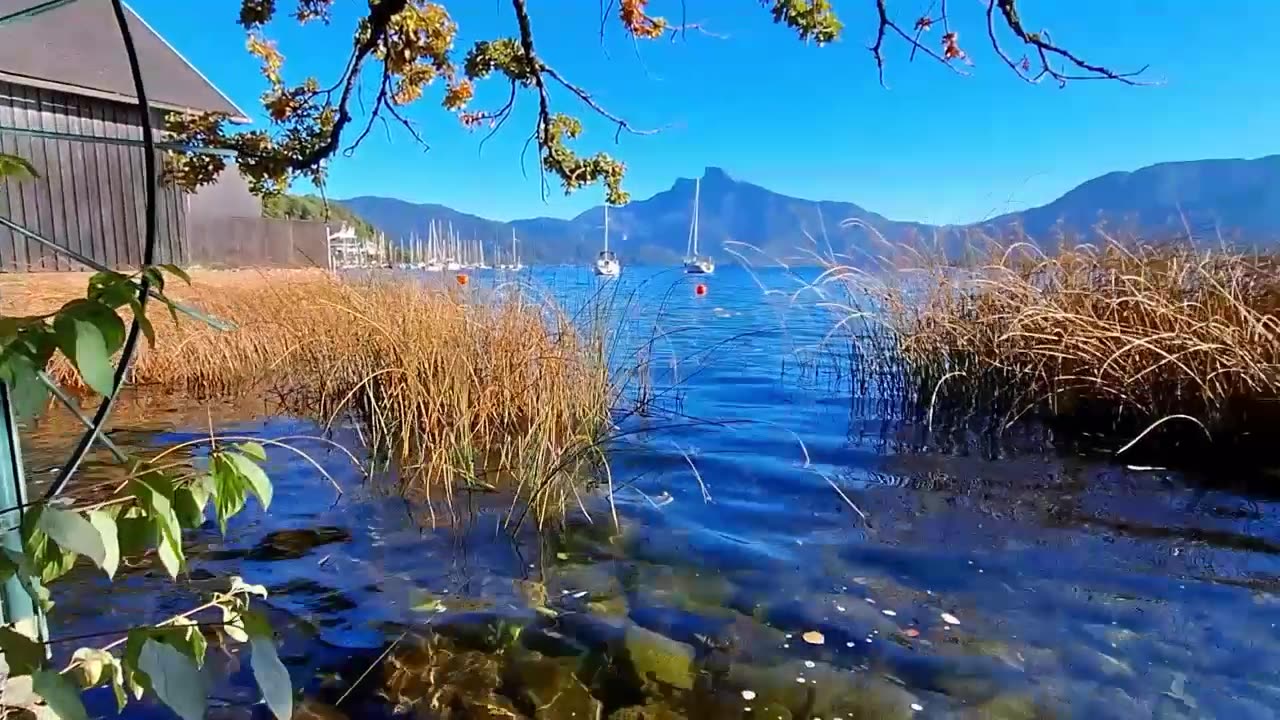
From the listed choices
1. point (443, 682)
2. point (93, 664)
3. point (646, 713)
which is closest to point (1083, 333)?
point (646, 713)

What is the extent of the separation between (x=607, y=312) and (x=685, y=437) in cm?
99

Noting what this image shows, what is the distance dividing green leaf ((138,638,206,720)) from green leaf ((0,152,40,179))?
0.42m

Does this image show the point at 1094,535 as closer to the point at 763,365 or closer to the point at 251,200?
the point at 763,365

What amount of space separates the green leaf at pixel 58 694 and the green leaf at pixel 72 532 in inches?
3.1

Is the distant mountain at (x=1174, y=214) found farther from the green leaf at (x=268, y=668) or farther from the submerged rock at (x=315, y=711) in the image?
the green leaf at (x=268, y=668)

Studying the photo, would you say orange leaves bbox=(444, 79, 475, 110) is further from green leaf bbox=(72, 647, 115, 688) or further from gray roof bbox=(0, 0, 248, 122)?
gray roof bbox=(0, 0, 248, 122)

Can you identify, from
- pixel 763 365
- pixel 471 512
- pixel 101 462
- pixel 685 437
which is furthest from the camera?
pixel 763 365

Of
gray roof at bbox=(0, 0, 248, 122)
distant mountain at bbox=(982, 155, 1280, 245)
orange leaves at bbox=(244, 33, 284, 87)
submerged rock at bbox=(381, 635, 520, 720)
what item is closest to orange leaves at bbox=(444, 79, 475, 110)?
orange leaves at bbox=(244, 33, 284, 87)

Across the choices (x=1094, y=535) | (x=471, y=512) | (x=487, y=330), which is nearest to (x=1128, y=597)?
(x=1094, y=535)

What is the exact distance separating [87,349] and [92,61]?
14958mm

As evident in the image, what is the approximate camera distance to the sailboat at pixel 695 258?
567 centimetres

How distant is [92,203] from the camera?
460 inches

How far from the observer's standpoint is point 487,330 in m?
3.93

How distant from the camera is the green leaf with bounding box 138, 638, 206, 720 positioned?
1.73 ft
